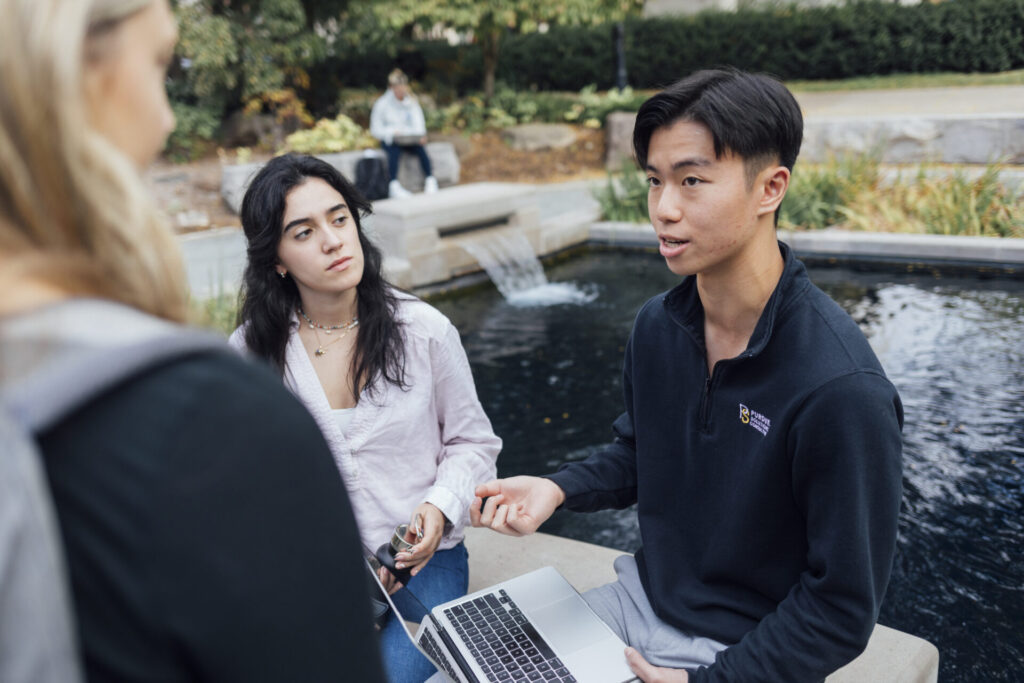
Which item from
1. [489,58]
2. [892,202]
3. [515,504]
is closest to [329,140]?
[489,58]

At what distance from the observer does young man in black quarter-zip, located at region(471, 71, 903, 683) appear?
1.55 meters

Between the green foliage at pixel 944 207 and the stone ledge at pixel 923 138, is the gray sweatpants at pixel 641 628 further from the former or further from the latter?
the stone ledge at pixel 923 138

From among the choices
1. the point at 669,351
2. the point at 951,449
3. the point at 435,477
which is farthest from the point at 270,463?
the point at 951,449

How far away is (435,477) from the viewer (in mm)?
2572

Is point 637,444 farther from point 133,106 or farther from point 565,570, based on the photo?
point 133,106

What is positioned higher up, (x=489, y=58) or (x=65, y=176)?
(x=489, y=58)

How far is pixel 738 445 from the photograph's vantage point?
1.77 meters

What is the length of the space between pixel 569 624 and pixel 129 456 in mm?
1388

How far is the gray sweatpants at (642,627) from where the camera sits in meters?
1.80

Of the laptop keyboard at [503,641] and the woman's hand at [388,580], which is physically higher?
the laptop keyboard at [503,641]

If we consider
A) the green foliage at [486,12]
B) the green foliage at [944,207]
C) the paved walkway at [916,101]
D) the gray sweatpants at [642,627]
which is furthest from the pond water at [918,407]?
the green foliage at [486,12]

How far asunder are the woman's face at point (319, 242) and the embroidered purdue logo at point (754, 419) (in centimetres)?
137

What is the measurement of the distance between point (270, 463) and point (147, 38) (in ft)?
1.42

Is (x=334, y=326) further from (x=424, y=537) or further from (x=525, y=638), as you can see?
(x=525, y=638)
